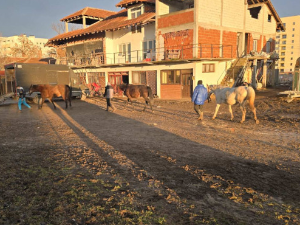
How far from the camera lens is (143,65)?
23094 mm

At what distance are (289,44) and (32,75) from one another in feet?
373

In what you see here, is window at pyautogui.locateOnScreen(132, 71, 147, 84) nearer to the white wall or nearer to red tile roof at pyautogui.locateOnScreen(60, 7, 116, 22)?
the white wall

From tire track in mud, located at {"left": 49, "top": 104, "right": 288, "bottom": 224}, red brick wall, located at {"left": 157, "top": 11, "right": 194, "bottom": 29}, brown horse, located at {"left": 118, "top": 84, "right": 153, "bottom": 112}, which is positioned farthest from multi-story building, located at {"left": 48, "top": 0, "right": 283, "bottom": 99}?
tire track in mud, located at {"left": 49, "top": 104, "right": 288, "bottom": 224}

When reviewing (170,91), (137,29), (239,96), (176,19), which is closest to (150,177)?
(239,96)

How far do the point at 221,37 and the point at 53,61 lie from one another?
1133 inches

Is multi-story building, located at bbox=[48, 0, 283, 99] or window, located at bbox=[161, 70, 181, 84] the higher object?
multi-story building, located at bbox=[48, 0, 283, 99]

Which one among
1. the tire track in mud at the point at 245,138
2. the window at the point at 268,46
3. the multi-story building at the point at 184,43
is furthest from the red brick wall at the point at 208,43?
the tire track in mud at the point at 245,138

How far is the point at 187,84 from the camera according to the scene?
2019 centimetres

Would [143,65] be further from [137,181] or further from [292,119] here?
[137,181]

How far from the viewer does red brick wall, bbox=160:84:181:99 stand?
20969 millimetres

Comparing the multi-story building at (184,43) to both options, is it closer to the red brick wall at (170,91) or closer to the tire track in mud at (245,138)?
the red brick wall at (170,91)

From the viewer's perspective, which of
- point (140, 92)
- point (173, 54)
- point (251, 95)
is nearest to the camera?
point (251, 95)

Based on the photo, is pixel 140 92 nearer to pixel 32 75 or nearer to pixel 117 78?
pixel 32 75

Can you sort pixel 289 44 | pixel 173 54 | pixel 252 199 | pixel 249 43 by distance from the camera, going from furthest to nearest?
pixel 289 44 → pixel 249 43 → pixel 173 54 → pixel 252 199
